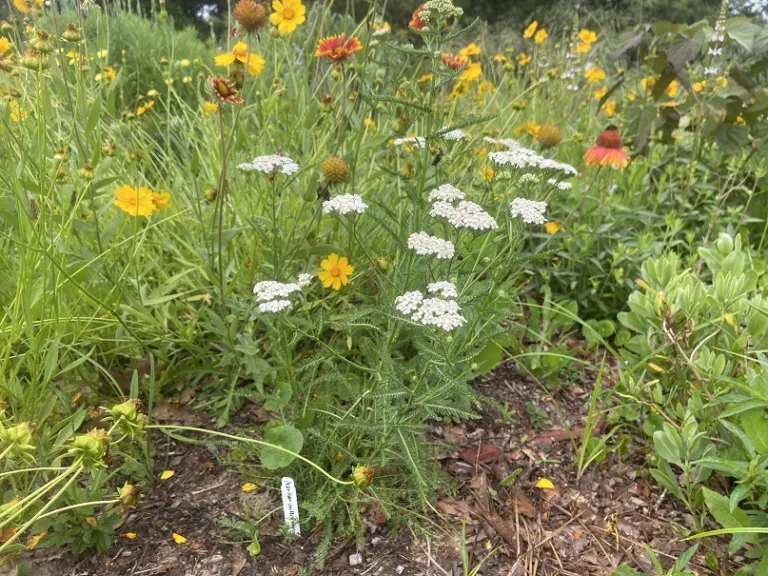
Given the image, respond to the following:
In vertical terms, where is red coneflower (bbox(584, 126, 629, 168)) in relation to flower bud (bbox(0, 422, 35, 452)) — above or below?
above

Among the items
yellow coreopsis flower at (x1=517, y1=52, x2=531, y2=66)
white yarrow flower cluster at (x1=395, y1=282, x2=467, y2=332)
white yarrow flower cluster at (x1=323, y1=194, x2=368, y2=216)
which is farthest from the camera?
yellow coreopsis flower at (x1=517, y1=52, x2=531, y2=66)

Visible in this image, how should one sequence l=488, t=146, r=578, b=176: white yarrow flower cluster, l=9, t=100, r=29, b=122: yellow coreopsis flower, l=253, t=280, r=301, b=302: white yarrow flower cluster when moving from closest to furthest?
1. l=253, t=280, r=301, b=302: white yarrow flower cluster
2. l=488, t=146, r=578, b=176: white yarrow flower cluster
3. l=9, t=100, r=29, b=122: yellow coreopsis flower

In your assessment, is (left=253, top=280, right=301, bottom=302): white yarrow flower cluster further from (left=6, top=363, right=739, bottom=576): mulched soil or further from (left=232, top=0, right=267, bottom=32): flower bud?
(left=232, top=0, right=267, bottom=32): flower bud

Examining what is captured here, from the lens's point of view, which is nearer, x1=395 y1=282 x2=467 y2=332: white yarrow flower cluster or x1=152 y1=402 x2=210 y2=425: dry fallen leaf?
x1=395 y1=282 x2=467 y2=332: white yarrow flower cluster

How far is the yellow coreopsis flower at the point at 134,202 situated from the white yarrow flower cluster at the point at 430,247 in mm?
607

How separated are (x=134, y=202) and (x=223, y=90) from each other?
361mm

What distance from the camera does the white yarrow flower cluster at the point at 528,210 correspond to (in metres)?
1.08

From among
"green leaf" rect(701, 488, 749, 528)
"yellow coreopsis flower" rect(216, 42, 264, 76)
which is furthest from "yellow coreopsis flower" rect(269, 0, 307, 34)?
"green leaf" rect(701, 488, 749, 528)

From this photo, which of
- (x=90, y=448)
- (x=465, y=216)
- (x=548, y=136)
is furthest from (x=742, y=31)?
(x=90, y=448)

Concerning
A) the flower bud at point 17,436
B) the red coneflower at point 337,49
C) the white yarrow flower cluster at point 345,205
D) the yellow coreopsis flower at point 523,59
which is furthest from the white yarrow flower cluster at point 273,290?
the yellow coreopsis flower at point 523,59

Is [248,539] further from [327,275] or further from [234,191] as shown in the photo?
[234,191]

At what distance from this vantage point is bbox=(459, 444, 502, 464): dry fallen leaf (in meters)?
1.39

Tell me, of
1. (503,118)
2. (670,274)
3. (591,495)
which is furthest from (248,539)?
(503,118)

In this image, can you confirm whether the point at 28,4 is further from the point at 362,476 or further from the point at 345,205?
the point at 362,476
